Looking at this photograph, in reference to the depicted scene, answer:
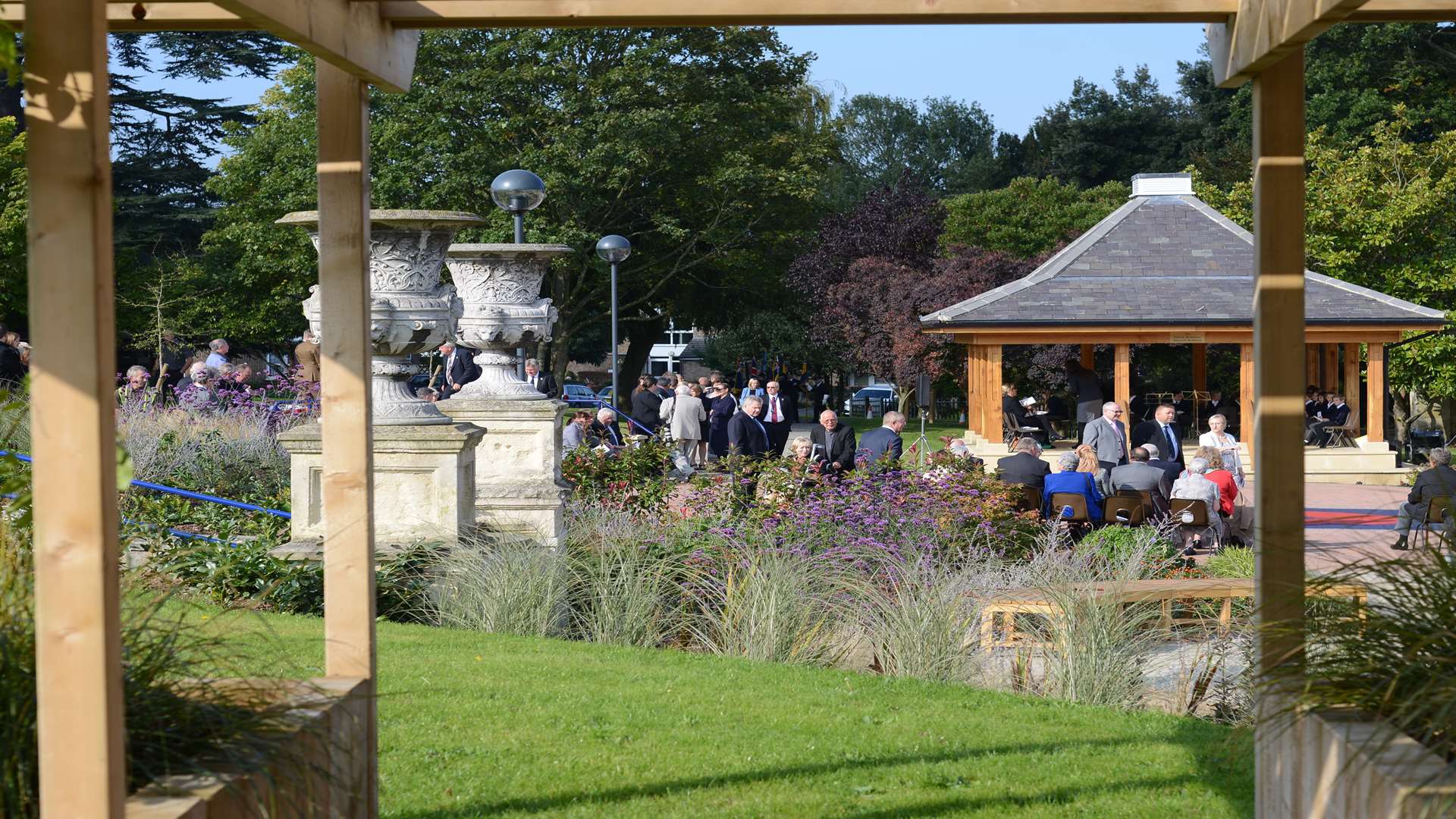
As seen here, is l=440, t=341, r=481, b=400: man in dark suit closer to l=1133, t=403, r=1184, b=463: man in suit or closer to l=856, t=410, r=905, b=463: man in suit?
l=856, t=410, r=905, b=463: man in suit

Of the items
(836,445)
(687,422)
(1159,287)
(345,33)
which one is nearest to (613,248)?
(687,422)

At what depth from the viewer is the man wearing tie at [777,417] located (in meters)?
20.2

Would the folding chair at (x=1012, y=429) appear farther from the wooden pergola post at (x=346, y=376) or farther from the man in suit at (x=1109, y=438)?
the wooden pergola post at (x=346, y=376)

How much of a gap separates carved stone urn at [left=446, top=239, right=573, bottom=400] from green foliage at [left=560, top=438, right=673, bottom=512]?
0.80m

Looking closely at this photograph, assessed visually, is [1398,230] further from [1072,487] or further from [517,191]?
[517,191]

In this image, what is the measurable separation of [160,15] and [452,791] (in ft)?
8.22

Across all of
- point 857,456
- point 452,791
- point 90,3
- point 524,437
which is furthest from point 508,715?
point 857,456

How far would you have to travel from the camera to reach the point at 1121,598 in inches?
274

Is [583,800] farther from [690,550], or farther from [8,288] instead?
[8,288]

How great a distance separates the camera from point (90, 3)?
237cm

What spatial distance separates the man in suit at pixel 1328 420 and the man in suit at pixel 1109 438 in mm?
8526

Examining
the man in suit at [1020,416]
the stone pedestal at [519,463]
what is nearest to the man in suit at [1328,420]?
the man in suit at [1020,416]

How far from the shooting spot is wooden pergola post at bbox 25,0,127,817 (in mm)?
2357

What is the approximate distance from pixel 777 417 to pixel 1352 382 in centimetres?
1092
